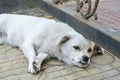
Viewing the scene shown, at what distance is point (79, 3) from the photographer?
250cm

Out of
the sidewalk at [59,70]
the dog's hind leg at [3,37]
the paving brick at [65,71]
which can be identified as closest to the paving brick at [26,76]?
the sidewalk at [59,70]

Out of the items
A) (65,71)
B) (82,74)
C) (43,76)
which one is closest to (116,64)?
(82,74)

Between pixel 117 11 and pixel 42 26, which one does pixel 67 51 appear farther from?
pixel 117 11

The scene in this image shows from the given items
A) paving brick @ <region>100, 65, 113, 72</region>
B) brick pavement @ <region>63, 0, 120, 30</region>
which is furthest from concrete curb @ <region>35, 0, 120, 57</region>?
brick pavement @ <region>63, 0, 120, 30</region>

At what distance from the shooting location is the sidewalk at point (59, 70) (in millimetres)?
2553

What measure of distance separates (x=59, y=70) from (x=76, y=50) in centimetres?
26

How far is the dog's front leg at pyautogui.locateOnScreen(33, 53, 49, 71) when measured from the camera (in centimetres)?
266

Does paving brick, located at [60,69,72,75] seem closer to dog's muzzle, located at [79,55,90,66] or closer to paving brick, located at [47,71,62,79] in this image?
paving brick, located at [47,71,62,79]

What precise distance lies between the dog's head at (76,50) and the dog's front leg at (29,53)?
307 millimetres

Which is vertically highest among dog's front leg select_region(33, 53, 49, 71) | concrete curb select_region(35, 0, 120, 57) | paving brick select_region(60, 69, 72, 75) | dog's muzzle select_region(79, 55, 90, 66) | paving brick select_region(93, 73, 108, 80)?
concrete curb select_region(35, 0, 120, 57)

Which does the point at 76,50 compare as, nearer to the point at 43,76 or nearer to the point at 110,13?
the point at 43,76

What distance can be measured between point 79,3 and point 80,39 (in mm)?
446

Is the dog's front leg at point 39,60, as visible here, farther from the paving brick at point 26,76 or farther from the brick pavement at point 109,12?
the brick pavement at point 109,12

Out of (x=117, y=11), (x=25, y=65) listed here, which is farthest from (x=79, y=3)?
(x=117, y=11)
